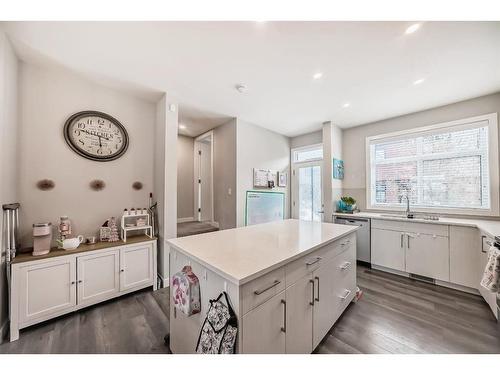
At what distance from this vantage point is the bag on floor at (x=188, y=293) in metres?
1.12

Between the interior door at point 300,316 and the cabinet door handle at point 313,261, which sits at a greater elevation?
the cabinet door handle at point 313,261

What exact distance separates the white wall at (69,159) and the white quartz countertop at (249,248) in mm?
1702

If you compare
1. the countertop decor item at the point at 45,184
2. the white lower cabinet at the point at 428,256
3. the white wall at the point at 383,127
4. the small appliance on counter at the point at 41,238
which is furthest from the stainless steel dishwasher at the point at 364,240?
the countertop decor item at the point at 45,184

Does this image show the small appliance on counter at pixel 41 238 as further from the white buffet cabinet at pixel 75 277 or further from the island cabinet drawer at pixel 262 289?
the island cabinet drawer at pixel 262 289

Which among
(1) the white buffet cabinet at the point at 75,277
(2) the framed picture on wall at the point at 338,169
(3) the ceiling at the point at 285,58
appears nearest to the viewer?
(3) the ceiling at the point at 285,58

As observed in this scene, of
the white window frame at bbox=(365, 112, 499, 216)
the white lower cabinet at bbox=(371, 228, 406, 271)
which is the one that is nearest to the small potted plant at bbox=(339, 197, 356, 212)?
the white lower cabinet at bbox=(371, 228, 406, 271)

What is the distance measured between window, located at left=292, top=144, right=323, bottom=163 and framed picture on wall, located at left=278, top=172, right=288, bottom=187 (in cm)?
48

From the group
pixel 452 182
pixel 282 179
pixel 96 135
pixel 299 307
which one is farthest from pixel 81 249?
pixel 452 182

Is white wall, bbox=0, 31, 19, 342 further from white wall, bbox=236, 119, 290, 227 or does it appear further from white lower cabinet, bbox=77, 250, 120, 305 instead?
white wall, bbox=236, 119, 290, 227

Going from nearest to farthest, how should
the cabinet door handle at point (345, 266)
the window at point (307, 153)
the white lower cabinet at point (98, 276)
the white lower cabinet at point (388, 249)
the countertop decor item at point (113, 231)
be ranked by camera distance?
the cabinet door handle at point (345, 266), the white lower cabinet at point (98, 276), the countertop decor item at point (113, 231), the white lower cabinet at point (388, 249), the window at point (307, 153)

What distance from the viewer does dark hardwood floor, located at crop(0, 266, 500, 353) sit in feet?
5.03

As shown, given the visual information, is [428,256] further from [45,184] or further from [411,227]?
[45,184]

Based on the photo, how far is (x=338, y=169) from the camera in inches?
154
